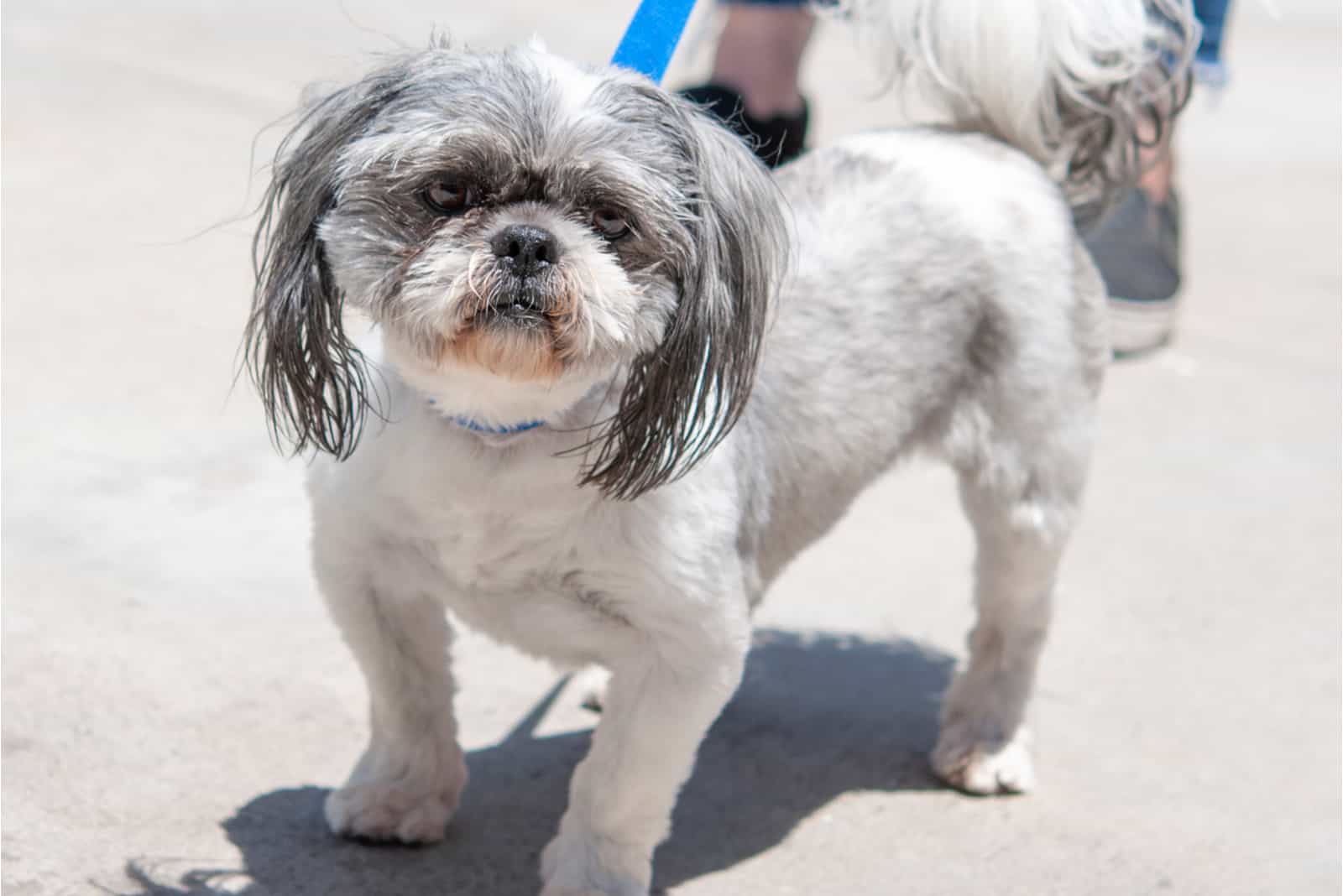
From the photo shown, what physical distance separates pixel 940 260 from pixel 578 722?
4.15 ft

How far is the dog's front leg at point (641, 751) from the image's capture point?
111 inches

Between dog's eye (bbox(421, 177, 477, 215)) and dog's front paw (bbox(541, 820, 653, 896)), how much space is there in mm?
1085

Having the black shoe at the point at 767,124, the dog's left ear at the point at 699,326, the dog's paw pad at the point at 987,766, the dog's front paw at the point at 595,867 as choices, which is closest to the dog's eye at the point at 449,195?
the dog's left ear at the point at 699,326

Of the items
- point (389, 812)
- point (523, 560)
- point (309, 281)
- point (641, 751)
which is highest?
point (309, 281)

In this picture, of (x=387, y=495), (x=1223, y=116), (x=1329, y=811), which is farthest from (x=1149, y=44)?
Result: (x=1223, y=116)

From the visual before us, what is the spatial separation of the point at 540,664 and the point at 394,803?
33.3 inches

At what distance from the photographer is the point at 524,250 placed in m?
2.39

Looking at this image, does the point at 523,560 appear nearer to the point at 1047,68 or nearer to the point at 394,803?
the point at 394,803

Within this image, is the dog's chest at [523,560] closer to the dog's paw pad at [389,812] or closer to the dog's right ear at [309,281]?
the dog's right ear at [309,281]

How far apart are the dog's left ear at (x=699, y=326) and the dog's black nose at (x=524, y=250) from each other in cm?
23

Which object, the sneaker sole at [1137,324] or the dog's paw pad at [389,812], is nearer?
the dog's paw pad at [389,812]

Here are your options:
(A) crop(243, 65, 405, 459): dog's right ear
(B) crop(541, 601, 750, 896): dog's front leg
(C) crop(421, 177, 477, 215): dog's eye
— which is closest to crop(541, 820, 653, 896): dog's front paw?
(B) crop(541, 601, 750, 896): dog's front leg

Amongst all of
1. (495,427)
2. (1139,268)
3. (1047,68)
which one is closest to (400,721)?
(495,427)

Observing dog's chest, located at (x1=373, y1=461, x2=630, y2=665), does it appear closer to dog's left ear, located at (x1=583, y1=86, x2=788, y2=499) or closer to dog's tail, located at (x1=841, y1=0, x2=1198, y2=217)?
dog's left ear, located at (x1=583, y1=86, x2=788, y2=499)
